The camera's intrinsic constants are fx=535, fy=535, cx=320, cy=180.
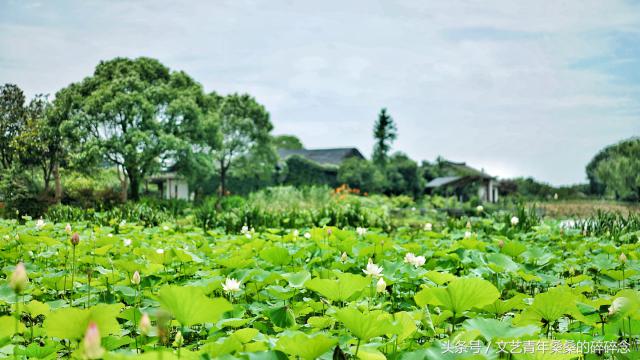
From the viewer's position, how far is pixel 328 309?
243cm

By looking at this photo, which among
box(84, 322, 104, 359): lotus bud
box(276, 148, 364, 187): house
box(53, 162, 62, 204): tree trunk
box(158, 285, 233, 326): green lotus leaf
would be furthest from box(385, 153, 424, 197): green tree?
box(84, 322, 104, 359): lotus bud

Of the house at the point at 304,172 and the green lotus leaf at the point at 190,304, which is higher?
the house at the point at 304,172

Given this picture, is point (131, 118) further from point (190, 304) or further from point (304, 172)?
point (190, 304)

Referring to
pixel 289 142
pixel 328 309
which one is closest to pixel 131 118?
pixel 328 309

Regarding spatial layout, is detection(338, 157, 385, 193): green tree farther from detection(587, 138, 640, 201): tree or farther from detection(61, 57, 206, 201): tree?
detection(587, 138, 640, 201): tree

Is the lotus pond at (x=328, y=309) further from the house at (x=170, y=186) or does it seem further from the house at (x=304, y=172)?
the house at (x=170, y=186)

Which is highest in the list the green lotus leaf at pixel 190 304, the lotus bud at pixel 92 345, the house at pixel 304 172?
the house at pixel 304 172

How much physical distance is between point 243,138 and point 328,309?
2739 cm

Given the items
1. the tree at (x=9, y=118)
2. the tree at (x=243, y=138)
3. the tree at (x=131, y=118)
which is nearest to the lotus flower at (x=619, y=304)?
the tree at (x=131, y=118)

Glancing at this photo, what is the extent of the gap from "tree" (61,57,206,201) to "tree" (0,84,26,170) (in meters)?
2.36

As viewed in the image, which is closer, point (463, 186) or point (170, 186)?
point (170, 186)

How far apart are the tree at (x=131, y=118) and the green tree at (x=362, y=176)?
10460mm

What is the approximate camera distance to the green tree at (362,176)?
30.4 metres

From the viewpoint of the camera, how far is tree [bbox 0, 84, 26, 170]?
76.6ft
